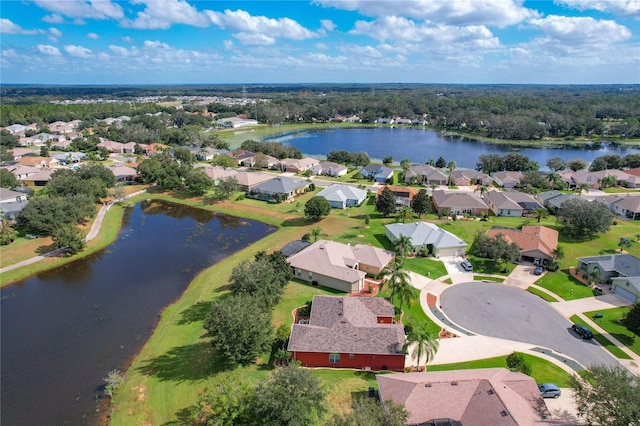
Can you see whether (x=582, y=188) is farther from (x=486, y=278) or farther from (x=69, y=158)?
(x=69, y=158)

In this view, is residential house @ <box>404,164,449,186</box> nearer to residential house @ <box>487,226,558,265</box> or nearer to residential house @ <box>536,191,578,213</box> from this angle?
residential house @ <box>536,191,578,213</box>

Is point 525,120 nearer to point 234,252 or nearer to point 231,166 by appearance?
point 231,166

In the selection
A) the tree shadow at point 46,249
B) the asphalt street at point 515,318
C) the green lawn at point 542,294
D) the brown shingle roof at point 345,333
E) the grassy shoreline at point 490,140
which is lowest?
the tree shadow at point 46,249

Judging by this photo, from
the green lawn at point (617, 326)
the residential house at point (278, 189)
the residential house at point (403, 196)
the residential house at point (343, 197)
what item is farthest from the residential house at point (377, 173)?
the green lawn at point (617, 326)

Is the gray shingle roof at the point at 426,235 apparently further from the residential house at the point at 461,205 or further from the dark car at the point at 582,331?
the dark car at the point at 582,331

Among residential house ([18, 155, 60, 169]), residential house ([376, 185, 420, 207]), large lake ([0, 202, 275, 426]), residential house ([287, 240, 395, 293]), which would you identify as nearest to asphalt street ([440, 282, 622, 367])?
residential house ([287, 240, 395, 293])

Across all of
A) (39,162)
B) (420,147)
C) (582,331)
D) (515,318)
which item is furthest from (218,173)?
(420,147)
